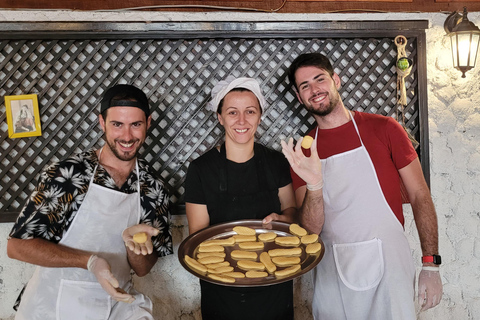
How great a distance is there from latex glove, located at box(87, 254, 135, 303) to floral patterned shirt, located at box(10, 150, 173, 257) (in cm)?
26

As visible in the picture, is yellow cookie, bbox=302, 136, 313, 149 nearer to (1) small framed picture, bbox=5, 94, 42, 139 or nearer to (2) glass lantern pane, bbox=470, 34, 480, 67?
(2) glass lantern pane, bbox=470, 34, 480, 67

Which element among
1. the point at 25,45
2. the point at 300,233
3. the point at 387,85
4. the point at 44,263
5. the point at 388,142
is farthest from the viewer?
the point at 387,85

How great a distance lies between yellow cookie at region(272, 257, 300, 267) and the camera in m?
1.77

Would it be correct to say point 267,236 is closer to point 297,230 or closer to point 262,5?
point 297,230

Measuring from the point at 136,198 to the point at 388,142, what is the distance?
4.60ft

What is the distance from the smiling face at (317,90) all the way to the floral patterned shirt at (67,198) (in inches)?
38.6

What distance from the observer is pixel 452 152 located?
2.71 meters

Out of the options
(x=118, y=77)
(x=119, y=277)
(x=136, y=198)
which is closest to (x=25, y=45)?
(x=118, y=77)

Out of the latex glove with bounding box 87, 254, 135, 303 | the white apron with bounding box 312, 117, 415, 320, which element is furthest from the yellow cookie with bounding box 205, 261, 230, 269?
the white apron with bounding box 312, 117, 415, 320

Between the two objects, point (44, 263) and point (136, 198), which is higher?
point (136, 198)

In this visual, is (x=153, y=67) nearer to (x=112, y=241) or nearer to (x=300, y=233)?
(x=112, y=241)

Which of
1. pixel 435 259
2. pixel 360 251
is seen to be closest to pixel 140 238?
pixel 360 251

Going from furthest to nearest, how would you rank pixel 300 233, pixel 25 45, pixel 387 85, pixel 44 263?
1. pixel 387 85
2. pixel 25 45
3. pixel 300 233
4. pixel 44 263

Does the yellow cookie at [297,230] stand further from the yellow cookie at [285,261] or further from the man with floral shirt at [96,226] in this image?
the man with floral shirt at [96,226]
